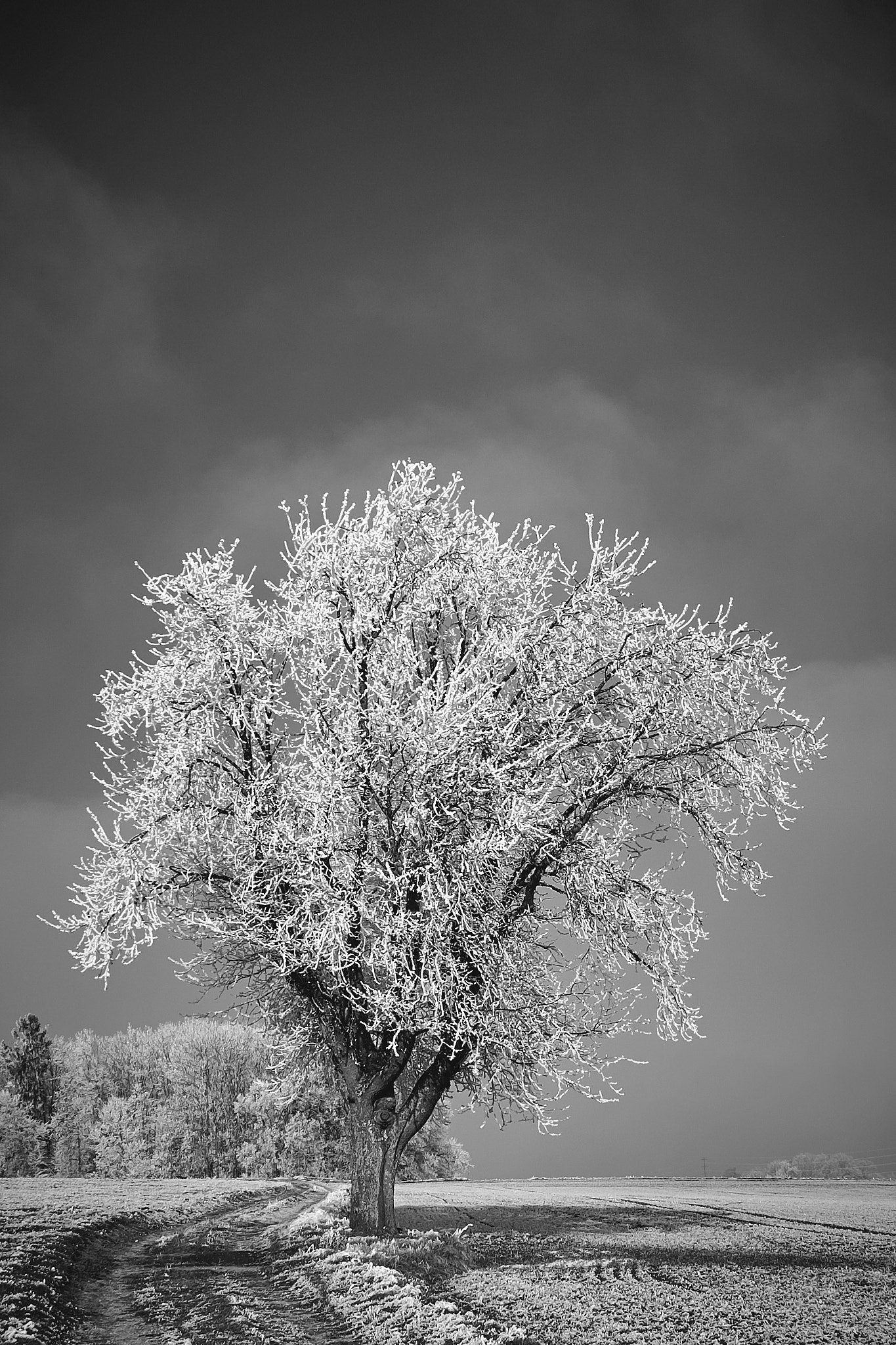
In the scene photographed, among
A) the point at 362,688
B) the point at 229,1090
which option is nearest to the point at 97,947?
the point at 362,688

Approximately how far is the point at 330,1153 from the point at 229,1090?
13.7 metres

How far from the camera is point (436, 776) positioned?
15.1 metres

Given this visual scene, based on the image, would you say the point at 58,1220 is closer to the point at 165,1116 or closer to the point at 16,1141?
the point at 165,1116

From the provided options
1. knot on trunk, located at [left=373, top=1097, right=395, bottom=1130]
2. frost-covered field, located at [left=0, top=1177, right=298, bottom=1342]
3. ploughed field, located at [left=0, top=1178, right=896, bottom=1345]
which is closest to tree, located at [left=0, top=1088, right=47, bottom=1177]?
frost-covered field, located at [left=0, top=1177, right=298, bottom=1342]

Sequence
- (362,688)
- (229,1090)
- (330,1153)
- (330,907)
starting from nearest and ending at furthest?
1. (330,907)
2. (362,688)
3. (330,1153)
4. (229,1090)

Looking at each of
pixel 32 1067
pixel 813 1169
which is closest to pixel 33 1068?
pixel 32 1067

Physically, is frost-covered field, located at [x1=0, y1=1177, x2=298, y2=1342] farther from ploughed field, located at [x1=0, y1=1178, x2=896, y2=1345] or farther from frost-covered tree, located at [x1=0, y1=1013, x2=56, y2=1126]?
frost-covered tree, located at [x1=0, y1=1013, x2=56, y2=1126]

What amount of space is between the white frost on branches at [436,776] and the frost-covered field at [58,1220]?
4.80 m

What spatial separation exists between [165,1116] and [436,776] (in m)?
63.4

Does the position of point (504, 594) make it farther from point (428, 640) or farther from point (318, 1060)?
point (318, 1060)

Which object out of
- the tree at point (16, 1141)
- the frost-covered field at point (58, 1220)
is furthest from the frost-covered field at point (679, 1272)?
the tree at point (16, 1141)

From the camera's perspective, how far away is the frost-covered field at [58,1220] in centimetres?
978

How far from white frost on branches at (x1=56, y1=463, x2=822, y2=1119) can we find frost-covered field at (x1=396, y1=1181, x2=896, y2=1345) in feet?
10.7

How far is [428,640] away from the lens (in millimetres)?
19078
